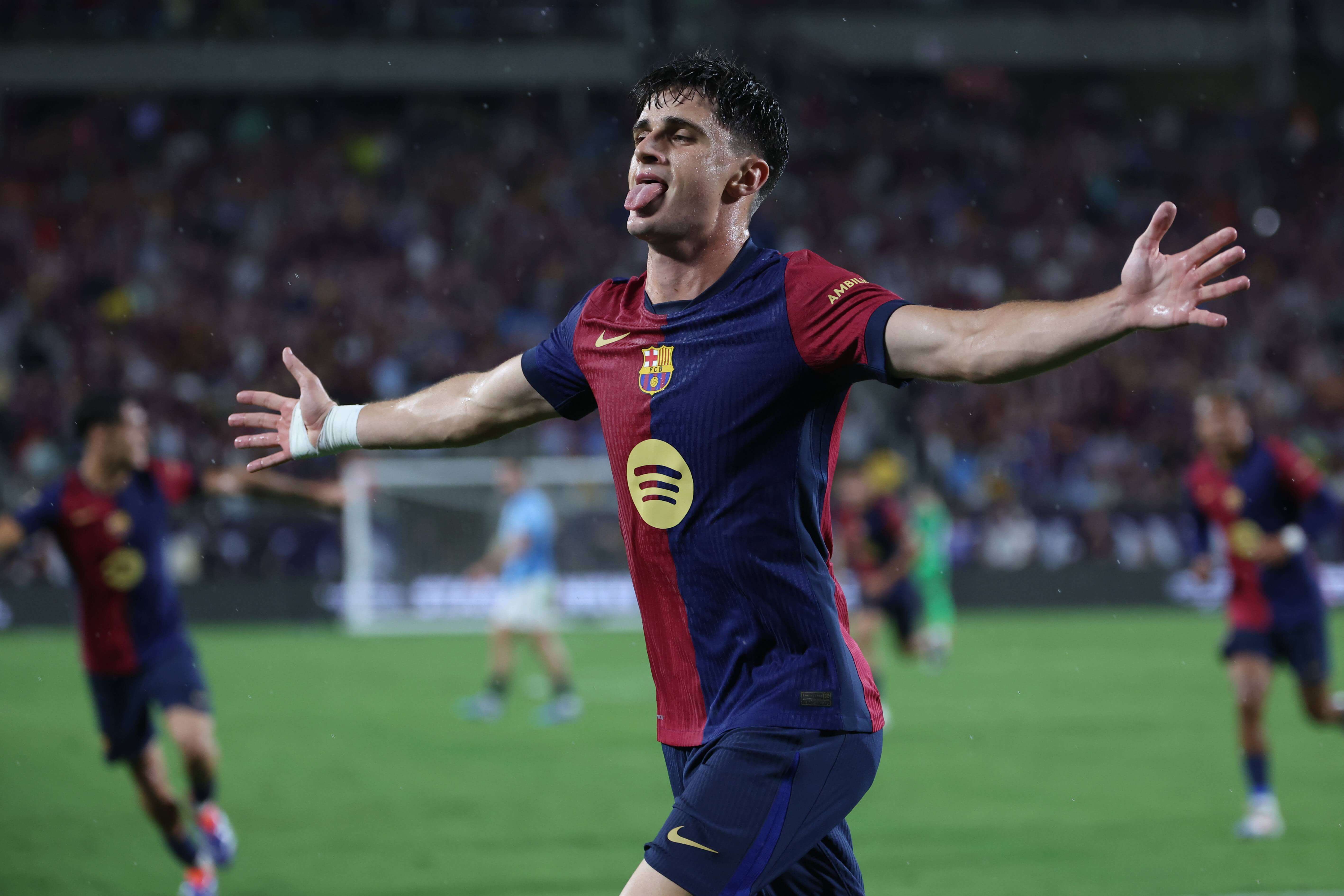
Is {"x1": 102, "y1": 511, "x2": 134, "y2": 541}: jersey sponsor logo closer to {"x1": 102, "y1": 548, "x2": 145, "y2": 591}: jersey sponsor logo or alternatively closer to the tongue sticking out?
{"x1": 102, "y1": 548, "x2": 145, "y2": 591}: jersey sponsor logo

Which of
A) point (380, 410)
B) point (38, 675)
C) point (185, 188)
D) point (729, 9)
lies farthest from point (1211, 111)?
point (380, 410)

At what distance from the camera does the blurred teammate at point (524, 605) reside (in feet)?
44.9

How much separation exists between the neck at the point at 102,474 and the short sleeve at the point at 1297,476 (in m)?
6.63

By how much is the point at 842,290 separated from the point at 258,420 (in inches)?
72.7

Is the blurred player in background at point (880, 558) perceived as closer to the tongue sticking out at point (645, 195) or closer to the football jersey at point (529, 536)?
the football jersey at point (529, 536)

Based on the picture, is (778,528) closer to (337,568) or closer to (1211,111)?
(337,568)

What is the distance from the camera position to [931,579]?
62.1 feet

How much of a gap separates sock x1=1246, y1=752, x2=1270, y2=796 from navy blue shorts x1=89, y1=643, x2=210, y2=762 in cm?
574

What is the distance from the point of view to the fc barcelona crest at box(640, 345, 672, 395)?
11.1 feet

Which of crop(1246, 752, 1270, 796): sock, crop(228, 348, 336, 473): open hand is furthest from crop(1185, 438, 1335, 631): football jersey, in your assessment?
crop(228, 348, 336, 473): open hand

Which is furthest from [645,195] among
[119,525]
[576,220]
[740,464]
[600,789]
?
[576,220]

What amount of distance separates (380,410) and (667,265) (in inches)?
40.2

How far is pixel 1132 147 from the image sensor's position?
31.8 metres

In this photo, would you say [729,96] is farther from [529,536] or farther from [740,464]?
[529,536]
